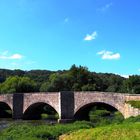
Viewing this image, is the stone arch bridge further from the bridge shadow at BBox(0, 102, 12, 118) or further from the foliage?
the foliage

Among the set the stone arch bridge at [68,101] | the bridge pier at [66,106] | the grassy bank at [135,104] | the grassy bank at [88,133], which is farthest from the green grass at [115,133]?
the bridge pier at [66,106]

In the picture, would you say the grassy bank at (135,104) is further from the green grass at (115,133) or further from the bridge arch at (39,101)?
the bridge arch at (39,101)

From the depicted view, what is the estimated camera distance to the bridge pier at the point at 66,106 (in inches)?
2250

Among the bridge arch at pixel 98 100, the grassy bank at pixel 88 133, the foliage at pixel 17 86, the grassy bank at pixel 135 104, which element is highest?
the foliage at pixel 17 86

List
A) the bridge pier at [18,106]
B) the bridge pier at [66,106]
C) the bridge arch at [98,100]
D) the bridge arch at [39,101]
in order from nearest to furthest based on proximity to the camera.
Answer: the bridge arch at [98,100], the bridge pier at [66,106], the bridge arch at [39,101], the bridge pier at [18,106]

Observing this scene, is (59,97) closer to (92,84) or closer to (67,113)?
(67,113)

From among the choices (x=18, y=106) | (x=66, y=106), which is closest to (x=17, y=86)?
(x=18, y=106)

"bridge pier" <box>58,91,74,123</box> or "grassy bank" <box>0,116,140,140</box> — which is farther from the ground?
"bridge pier" <box>58,91,74,123</box>

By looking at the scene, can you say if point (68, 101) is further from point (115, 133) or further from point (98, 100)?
point (115, 133)

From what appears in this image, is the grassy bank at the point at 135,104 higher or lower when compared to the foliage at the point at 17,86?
lower

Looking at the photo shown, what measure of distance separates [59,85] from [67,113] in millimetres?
42573

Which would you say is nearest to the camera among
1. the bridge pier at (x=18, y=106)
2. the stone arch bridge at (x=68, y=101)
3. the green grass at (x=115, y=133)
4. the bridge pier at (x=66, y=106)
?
the green grass at (x=115, y=133)

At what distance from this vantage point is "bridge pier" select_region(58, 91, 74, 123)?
2250 inches

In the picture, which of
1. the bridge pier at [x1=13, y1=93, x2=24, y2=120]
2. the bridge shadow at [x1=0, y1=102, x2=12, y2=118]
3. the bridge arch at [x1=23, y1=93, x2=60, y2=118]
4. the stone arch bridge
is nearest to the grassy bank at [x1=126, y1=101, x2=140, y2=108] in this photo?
the stone arch bridge
